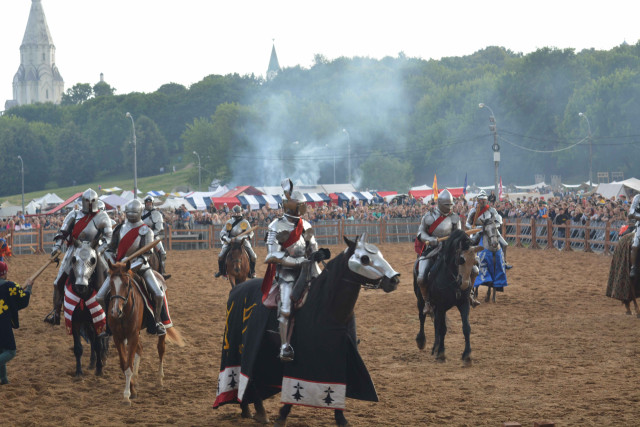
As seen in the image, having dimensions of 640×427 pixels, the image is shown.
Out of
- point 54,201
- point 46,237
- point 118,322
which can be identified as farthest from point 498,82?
point 118,322

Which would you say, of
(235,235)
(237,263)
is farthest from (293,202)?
(235,235)

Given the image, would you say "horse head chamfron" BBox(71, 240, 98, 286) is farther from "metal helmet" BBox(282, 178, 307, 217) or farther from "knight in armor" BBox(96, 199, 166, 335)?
"metal helmet" BBox(282, 178, 307, 217)

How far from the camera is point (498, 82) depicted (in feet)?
263

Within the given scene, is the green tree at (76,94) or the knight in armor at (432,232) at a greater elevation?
the green tree at (76,94)

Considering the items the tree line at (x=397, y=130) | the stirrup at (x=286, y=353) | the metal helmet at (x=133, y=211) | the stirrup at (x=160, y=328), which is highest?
the tree line at (x=397, y=130)

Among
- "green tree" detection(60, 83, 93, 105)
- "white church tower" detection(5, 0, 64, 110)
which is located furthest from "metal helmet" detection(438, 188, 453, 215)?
"white church tower" detection(5, 0, 64, 110)

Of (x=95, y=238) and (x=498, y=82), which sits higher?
(x=498, y=82)

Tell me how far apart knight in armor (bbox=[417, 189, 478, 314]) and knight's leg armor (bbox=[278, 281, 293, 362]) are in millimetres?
3954

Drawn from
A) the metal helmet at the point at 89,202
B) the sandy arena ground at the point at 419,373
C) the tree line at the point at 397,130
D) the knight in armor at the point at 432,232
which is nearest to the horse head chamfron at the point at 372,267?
the sandy arena ground at the point at 419,373

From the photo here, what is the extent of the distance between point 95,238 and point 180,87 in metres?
139

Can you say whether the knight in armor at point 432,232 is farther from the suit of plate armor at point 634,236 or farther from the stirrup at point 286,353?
the stirrup at point 286,353

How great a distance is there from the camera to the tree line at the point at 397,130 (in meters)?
69.7

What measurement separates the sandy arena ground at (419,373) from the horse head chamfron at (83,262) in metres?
1.38

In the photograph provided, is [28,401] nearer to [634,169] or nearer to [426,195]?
[426,195]
